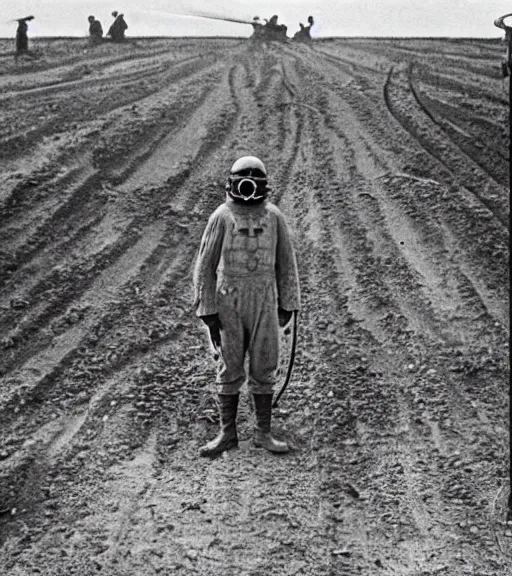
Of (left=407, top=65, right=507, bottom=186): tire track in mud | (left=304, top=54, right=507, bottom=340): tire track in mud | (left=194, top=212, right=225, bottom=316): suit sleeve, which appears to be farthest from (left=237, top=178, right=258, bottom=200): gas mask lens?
(left=407, top=65, right=507, bottom=186): tire track in mud

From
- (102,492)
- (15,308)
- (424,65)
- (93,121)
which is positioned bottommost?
(102,492)

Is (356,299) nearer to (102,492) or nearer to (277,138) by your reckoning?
(102,492)

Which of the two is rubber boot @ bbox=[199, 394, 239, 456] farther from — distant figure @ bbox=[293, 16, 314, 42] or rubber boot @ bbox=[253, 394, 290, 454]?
distant figure @ bbox=[293, 16, 314, 42]

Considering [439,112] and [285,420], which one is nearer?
[285,420]

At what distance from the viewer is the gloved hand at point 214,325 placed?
6.45 m

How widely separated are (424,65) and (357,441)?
52.9ft

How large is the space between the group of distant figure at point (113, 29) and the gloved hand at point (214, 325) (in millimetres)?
22404

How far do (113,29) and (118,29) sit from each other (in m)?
0.18

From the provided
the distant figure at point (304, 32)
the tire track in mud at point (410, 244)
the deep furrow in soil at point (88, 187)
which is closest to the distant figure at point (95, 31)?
the distant figure at point (304, 32)

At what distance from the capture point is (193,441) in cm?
704

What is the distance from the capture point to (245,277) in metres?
6.39

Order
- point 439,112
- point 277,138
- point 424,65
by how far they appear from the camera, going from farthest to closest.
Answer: point 424,65
point 439,112
point 277,138

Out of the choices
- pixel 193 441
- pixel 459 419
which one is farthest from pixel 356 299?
pixel 193 441

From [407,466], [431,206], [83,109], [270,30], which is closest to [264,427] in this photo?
[407,466]
